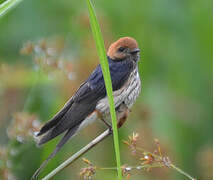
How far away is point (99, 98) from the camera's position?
9.90 ft

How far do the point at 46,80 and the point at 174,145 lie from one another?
1.07 m

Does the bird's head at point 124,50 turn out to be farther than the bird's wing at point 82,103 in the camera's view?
Yes

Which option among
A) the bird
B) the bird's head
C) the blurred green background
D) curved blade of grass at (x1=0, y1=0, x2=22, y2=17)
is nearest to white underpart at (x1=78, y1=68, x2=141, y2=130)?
the bird

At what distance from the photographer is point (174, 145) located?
173 inches

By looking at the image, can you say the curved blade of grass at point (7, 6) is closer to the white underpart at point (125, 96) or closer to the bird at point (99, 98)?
the bird at point (99, 98)

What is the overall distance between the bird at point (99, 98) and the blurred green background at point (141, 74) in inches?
21.7

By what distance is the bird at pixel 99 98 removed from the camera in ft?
8.69

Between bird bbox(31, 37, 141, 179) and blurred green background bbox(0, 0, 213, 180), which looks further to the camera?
Result: blurred green background bbox(0, 0, 213, 180)

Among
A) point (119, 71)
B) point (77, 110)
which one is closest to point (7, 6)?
point (77, 110)

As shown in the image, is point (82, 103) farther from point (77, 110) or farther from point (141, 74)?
point (141, 74)

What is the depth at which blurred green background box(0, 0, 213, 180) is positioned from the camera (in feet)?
13.2

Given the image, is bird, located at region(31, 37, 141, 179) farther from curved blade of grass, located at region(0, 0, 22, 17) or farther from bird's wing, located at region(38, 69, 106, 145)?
curved blade of grass, located at region(0, 0, 22, 17)

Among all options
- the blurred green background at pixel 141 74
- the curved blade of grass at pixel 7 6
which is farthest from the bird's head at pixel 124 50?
the curved blade of grass at pixel 7 6

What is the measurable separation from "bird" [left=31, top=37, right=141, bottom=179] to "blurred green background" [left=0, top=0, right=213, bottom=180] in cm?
55
